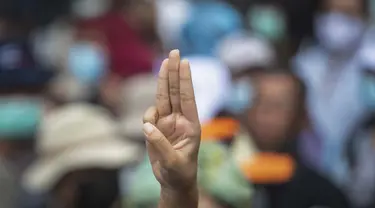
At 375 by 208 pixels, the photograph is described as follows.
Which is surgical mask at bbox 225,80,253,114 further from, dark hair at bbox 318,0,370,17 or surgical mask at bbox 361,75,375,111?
dark hair at bbox 318,0,370,17

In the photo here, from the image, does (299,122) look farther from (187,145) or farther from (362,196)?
(187,145)

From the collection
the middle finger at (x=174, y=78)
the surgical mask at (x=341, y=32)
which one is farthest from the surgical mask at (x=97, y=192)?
the surgical mask at (x=341, y=32)

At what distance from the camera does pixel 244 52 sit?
7.73 m

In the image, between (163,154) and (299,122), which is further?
(299,122)

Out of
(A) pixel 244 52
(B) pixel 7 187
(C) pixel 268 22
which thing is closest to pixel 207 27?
(A) pixel 244 52

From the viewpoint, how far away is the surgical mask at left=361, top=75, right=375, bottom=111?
22.7 ft

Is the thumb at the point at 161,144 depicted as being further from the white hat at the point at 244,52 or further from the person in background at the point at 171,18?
the person in background at the point at 171,18

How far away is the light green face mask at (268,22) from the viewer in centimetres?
892

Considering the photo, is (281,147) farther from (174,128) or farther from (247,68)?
(174,128)

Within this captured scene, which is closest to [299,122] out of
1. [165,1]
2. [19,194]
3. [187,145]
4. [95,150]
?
[95,150]

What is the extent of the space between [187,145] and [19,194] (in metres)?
2.58

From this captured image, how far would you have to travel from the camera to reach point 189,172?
3174mm

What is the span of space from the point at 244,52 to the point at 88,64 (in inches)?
62.9

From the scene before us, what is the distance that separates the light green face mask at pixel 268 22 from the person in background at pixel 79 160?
2.91 m
